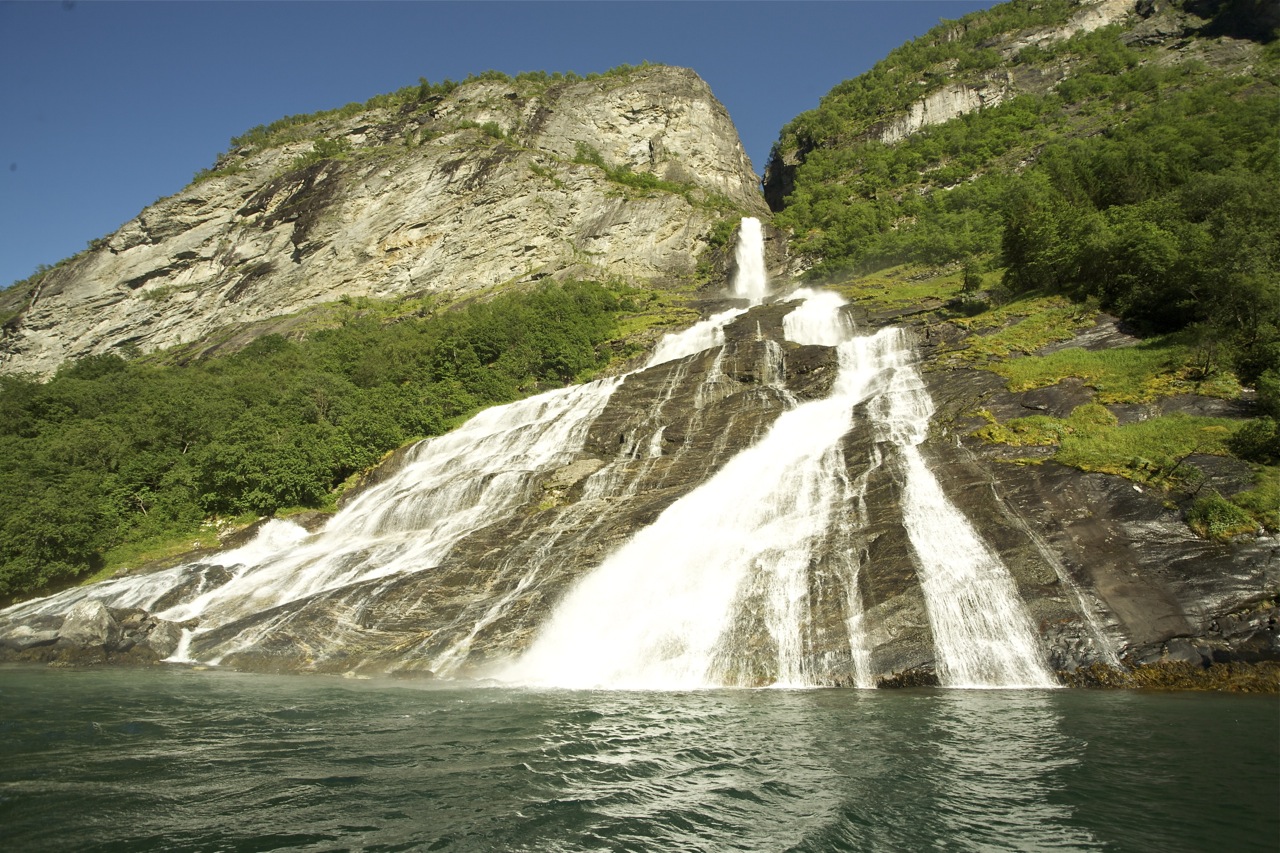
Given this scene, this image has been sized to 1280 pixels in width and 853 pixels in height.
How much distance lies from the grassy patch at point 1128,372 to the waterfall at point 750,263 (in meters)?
38.7

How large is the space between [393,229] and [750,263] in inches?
1691

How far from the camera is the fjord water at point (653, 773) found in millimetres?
6266

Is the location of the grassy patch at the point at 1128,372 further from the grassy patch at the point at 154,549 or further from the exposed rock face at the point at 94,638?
the grassy patch at the point at 154,549

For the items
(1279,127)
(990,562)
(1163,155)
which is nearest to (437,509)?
(990,562)

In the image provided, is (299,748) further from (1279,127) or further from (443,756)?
(1279,127)

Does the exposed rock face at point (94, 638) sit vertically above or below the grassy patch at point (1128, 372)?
below

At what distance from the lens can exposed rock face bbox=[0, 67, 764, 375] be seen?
242ft

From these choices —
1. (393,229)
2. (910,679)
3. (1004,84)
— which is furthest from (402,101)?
(910,679)

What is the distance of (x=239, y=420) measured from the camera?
3694 cm

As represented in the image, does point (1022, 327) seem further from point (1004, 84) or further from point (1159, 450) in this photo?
point (1004, 84)

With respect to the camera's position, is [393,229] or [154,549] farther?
[393,229]

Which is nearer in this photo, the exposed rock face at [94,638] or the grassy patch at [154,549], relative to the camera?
the exposed rock face at [94,638]

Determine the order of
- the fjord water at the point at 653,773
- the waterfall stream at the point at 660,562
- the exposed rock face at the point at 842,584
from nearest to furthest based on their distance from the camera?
the fjord water at the point at 653,773, the exposed rock face at the point at 842,584, the waterfall stream at the point at 660,562

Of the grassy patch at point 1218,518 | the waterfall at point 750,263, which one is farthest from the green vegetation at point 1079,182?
the grassy patch at point 1218,518
